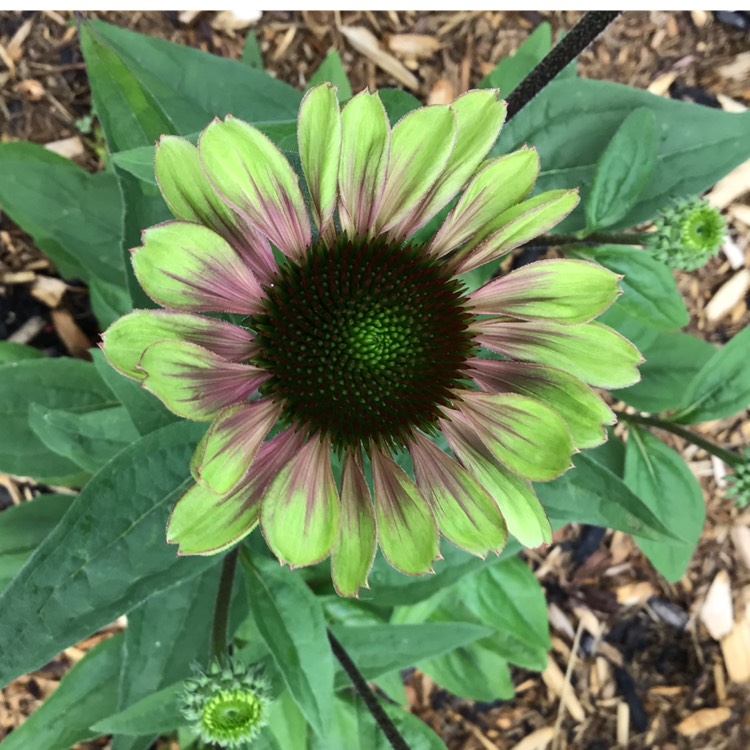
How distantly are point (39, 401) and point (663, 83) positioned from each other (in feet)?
4.15

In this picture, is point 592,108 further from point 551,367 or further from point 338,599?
point 338,599

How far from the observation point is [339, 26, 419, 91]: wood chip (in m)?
1.49

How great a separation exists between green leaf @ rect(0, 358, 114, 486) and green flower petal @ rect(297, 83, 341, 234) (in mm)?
580

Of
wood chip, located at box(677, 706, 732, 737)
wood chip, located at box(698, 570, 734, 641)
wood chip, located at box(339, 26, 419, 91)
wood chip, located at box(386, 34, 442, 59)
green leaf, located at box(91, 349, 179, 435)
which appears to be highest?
wood chip, located at box(386, 34, 442, 59)

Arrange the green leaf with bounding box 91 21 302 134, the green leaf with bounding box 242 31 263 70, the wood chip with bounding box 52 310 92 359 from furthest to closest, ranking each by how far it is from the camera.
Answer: the wood chip with bounding box 52 310 92 359, the green leaf with bounding box 242 31 263 70, the green leaf with bounding box 91 21 302 134

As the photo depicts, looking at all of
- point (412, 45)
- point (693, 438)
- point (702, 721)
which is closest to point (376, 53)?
point (412, 45)

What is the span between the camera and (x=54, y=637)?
68 cm

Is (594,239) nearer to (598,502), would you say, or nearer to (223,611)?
(598,502)

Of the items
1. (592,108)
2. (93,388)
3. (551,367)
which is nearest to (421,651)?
(551,367)

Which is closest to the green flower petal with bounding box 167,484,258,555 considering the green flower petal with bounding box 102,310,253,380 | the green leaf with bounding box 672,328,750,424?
the green flower petal with bounding box 102,310,253,380

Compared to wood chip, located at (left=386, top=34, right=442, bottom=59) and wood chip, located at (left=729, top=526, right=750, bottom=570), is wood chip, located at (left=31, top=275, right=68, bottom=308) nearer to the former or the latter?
wood chip, located at (left=386, top=34, right=442, bottom=59)

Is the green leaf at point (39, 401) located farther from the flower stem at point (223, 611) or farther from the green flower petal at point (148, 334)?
the green flower petal at point (148, 334)

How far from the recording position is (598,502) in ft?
2.62

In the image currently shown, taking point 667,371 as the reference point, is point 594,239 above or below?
above
